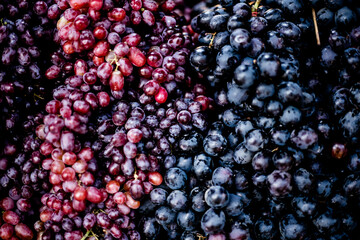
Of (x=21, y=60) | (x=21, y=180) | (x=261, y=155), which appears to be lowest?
(x=21, y=180)

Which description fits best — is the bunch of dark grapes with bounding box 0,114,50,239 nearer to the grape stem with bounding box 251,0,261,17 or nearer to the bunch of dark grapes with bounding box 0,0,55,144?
the bunch of dark grapes with bounding box 0,0,55,144

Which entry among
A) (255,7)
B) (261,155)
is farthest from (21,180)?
(255,7)

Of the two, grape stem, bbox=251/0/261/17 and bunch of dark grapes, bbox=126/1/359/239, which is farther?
grape stem, bbox=251/0/261/17

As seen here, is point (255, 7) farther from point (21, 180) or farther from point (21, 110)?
point (21, 180)

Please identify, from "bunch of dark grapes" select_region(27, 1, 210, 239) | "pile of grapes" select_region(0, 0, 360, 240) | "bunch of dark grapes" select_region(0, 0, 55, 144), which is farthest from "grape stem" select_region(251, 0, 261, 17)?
"bunch of dark grapes" select_region(0, 0, 55, 144)

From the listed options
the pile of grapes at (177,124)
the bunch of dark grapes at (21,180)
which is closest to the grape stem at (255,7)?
the pile of grapes at (177,124)

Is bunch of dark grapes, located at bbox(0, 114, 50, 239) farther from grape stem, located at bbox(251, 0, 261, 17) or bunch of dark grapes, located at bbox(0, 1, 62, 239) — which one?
grape stem, located at bbox(251, 0, 261, 17)

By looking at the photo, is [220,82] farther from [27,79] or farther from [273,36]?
[27,79]

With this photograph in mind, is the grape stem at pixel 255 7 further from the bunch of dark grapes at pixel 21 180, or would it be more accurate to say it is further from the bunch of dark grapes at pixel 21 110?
the bunch of dark grapes at pixel 21 180

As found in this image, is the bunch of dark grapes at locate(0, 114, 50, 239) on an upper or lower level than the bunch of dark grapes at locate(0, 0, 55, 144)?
lower
